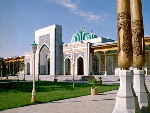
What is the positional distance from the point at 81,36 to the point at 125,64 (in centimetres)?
3952

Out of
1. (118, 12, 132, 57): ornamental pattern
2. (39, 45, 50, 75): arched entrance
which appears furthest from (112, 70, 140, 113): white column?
(39, 45, 50, 75): arched entrance

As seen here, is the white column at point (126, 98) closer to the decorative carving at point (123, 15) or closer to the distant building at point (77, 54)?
the decorative carving at point (123, 15)

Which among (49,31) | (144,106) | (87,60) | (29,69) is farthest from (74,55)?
(144,106)

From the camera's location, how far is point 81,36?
1785 inches

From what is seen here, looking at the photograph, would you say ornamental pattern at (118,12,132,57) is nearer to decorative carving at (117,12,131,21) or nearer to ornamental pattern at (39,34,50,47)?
decorative carving at (117,12,131,21)

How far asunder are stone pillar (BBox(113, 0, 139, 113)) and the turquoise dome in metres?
38.0

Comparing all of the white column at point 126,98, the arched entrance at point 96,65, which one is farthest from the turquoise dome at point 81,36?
the white column at point 126,98

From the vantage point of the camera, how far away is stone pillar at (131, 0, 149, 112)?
22.5 feet

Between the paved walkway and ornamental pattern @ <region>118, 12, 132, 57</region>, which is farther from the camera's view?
the paved walkway

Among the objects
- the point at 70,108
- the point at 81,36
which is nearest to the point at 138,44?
the point at 70,108

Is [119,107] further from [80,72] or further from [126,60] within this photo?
[80,72]

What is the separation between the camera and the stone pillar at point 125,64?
19.0 ft

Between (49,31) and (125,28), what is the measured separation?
35.4 metres

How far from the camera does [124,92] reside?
5.91 metres
